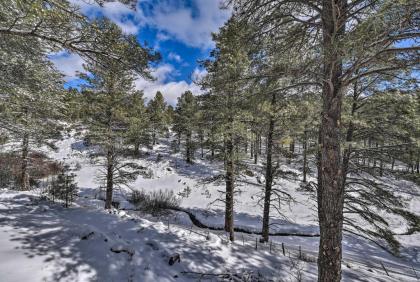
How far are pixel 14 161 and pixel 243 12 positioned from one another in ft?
49.5

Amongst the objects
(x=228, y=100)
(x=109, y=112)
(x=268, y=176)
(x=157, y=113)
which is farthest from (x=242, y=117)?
(x=157, y=113)

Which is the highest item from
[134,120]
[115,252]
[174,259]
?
[134,120]

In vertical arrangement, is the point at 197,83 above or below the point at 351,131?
above

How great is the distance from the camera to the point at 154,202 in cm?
1548

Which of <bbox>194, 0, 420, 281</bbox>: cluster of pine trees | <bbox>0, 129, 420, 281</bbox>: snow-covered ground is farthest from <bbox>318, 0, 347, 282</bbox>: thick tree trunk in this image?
<bbox>0, 129, 420, 281</bbox>: snow-covered ground

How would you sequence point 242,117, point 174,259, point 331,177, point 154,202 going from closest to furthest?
point 331,177 < point 174,259 < point 242,117 < point 154,202

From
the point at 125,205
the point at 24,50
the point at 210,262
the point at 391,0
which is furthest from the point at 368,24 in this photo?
the point at 125,205

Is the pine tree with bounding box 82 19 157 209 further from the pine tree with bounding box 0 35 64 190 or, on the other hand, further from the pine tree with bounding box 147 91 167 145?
the pine tree with bounding box 147 91 167 145

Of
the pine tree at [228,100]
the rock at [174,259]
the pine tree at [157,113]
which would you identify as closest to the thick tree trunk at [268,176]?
the pine tree at [228,100]

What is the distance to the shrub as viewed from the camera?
48.0 feet

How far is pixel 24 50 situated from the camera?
19.1 feet

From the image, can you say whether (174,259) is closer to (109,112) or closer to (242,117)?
(242,117)

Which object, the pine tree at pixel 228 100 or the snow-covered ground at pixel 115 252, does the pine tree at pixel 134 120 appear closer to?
the snow-covered ground at pixel 115 252

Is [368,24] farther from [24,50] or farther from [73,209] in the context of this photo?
[73,209]
